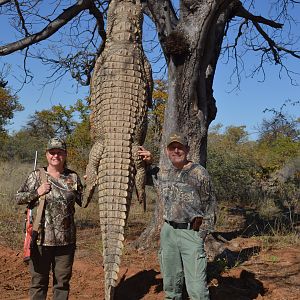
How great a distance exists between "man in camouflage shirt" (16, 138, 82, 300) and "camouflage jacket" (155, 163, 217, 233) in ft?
2.78

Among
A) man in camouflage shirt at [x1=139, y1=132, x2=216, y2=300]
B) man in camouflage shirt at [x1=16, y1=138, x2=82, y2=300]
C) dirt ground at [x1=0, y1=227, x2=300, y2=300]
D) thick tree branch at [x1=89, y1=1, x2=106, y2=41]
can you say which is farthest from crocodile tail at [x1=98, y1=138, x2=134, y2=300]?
thick tree branch at [x1=89, y1=1, x2=106, y2=41]

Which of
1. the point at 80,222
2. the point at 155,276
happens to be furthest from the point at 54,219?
the point at 80,222

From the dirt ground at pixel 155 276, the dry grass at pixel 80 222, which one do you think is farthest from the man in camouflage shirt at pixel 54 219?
the dry grass at pixel 80 222

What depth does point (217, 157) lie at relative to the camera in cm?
1335

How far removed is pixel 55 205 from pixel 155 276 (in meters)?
2.16

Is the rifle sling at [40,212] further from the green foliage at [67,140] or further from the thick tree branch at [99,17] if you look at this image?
the green foliage at [67,140]

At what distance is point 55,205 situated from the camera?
12.7 ft

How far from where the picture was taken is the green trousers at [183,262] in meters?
3.75

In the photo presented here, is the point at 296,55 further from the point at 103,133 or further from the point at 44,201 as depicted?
the point at 44,201

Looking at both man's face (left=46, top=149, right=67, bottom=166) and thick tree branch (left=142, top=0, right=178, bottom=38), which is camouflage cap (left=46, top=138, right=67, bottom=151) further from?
thick tree branch (left=142, top=0, right=178, bottom=38)

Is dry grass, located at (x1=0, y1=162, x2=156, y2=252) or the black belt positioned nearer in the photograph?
the black belt

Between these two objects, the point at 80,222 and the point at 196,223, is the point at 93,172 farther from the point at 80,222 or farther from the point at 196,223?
the point at 80,222

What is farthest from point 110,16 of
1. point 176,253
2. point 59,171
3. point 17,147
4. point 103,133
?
point 17,147

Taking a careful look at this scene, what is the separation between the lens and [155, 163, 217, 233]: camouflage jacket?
12.6 ft
